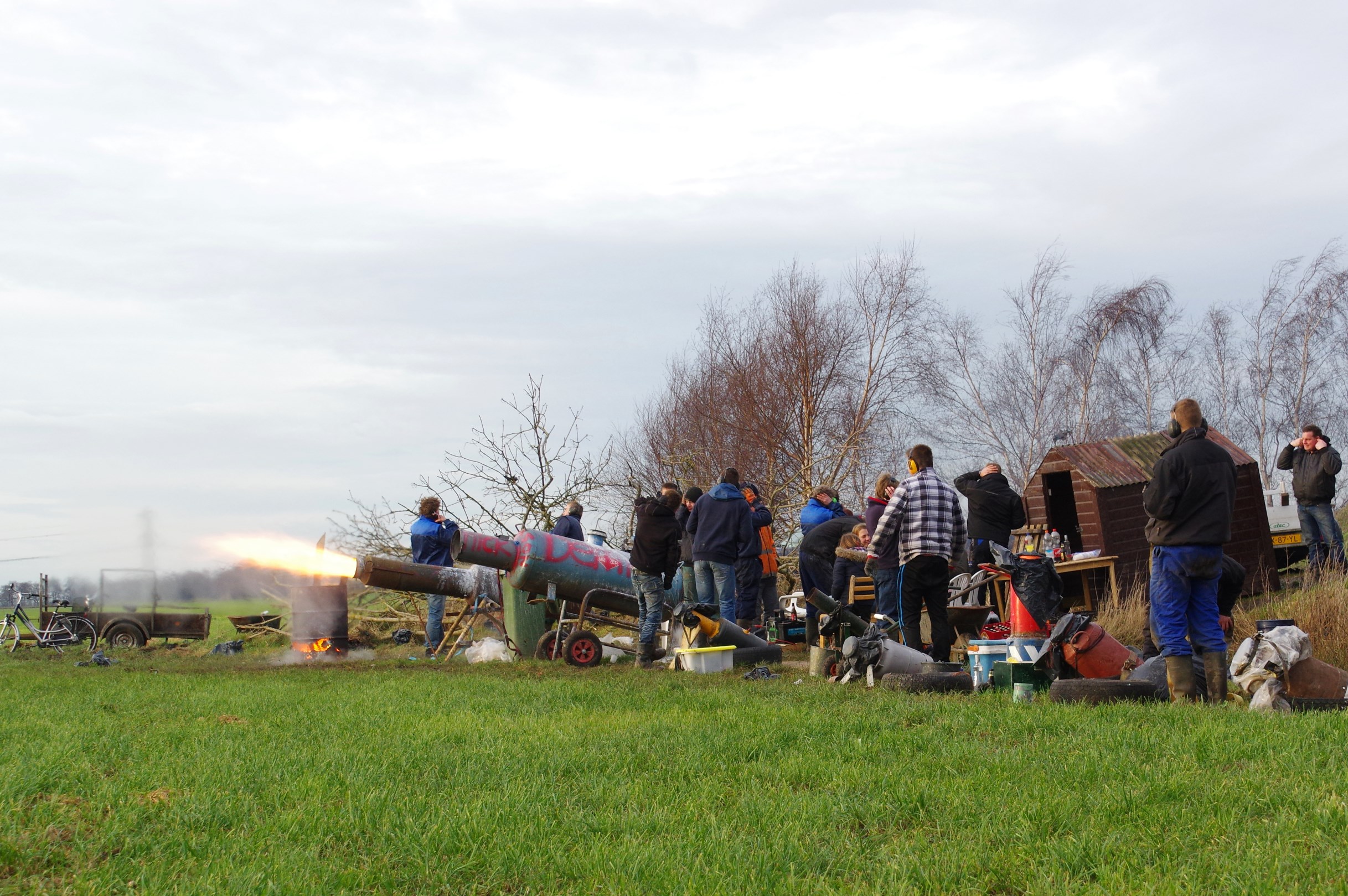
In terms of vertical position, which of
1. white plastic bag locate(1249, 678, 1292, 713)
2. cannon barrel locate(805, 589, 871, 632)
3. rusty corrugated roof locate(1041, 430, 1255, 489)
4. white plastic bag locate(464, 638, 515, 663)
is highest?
rusty corrugated roof locate(1041, 430, 1255, 489)

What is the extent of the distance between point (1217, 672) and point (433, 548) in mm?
10158

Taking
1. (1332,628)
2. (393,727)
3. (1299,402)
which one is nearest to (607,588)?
(393,727)

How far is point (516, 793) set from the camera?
4.86m

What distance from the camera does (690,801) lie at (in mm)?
4660

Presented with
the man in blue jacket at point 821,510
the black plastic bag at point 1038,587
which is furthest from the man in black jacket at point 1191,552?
the man in blue jacket at point 821,510

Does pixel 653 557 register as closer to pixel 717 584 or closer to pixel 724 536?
pixel 724 536

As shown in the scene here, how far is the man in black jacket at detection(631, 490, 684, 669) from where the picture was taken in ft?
39.9

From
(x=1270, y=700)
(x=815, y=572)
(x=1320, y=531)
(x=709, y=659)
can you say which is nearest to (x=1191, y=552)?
(x=1270, y=700)

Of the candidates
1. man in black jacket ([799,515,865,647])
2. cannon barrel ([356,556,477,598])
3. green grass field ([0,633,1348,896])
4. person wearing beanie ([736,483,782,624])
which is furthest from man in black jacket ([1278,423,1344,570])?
cannon barrel ([356,556,477,598])

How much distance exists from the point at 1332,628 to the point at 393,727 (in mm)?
8203

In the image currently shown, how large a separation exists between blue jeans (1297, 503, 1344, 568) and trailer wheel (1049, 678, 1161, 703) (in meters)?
7.16

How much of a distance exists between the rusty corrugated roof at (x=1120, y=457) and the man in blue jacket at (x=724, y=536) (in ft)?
16.9

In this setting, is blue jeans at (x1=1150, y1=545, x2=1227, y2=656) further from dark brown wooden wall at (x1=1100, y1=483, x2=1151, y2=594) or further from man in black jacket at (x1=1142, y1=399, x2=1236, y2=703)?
dark brown wooden wall at (x1=1100, y1=483, x2=1151, y2=594)

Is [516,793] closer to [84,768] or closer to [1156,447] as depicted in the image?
[84,768]
